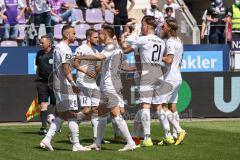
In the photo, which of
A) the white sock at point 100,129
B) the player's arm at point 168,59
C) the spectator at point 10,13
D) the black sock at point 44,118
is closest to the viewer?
the white sock at point 100,129

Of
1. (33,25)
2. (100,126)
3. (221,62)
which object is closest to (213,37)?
(221,62)

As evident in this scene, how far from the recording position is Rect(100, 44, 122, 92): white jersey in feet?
49.5

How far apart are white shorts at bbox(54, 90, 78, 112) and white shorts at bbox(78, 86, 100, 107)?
1.18 m

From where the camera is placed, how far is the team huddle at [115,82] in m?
15.2

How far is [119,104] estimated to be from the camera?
15297 mm

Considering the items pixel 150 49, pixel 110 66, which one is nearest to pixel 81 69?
pixel 110 66

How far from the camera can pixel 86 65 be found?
1667 centimetres

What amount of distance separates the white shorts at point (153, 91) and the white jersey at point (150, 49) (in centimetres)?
36

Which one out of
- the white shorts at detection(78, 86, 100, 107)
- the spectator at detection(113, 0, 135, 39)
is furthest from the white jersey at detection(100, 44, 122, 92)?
the spectator at detection(113, 0, 135, 39)

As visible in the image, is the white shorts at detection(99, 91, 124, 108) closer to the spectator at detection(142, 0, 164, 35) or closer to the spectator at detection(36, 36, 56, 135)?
the spectator at detection(36, 36, 56, 135)

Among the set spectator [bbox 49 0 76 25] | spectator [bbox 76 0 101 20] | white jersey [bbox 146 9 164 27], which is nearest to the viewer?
spectator [bbox 49 0 76 25]

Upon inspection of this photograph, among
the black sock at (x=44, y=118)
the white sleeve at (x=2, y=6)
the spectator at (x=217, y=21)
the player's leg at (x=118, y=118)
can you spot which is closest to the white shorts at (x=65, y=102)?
the player's leg at (x=118, y=118)

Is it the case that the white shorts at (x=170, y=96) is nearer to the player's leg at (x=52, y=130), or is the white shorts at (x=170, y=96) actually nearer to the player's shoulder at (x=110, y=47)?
the player's shoulder at (x=110, y=47)

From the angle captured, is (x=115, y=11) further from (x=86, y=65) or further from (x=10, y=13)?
(x=86, y=65)
